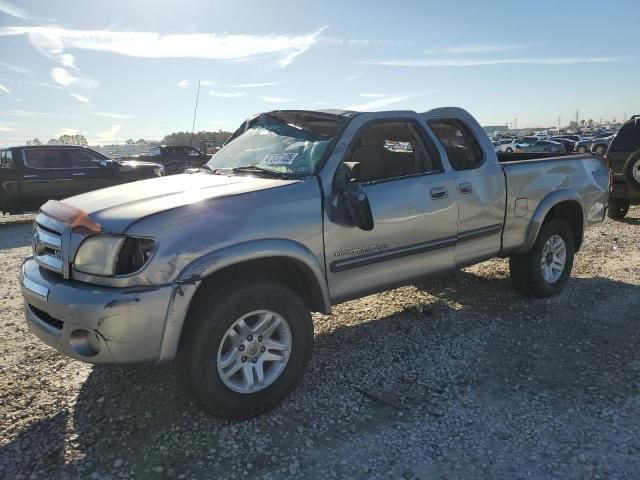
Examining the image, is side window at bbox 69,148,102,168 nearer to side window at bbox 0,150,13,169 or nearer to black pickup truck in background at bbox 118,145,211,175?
side window at bbox 0,150,13,169

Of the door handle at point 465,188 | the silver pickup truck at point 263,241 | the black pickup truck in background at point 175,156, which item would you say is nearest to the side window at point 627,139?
the silver pickup truck at point 263,241

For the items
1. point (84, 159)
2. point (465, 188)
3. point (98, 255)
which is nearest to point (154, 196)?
point (98, 255)

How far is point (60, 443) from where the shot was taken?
282cm

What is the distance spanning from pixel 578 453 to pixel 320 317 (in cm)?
253

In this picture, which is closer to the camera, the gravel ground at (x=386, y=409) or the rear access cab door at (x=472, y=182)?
the gravel ground at (x=386, y=409)

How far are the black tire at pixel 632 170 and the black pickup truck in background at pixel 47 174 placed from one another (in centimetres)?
1105

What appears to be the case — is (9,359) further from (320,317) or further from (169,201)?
(320,317)

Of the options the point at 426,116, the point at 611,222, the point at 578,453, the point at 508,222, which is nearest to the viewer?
the point at 578,453

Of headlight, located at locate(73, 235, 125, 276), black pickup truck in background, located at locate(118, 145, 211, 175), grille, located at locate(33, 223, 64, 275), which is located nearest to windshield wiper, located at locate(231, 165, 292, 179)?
headlight, located at locate(73, 235, 125, 276)

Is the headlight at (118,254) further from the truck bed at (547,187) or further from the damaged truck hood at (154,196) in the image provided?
the truck bed at (547,187)

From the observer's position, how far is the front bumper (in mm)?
2545

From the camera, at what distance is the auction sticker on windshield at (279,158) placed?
355cm

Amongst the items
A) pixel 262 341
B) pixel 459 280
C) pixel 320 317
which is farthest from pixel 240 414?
pixel 459 280

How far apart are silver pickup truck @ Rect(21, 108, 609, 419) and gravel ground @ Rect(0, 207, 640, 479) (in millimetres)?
357
